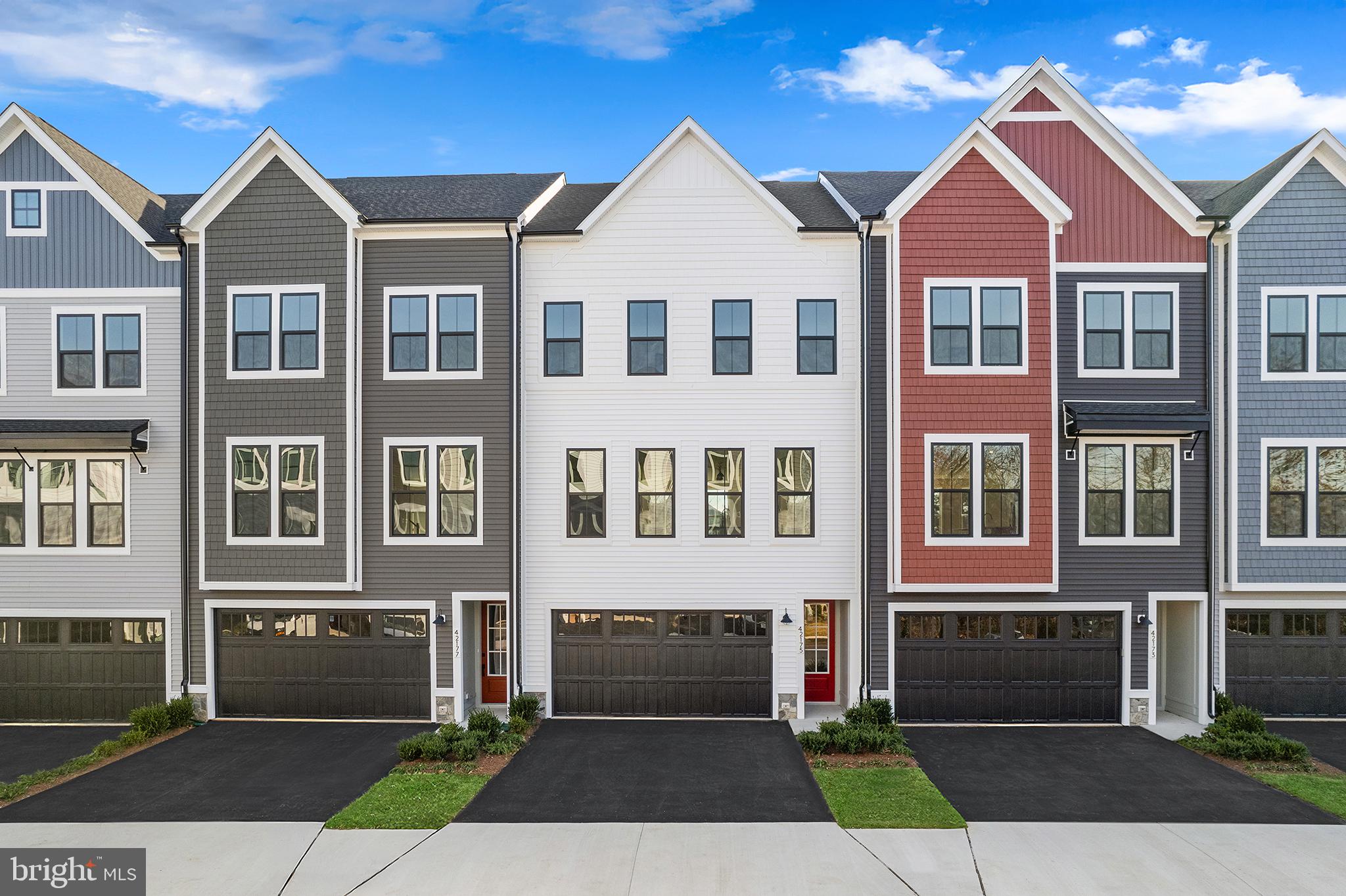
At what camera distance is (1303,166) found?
1431 cm

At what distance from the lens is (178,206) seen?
55.7 ft

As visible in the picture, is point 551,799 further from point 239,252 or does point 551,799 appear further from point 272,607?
point 239,252

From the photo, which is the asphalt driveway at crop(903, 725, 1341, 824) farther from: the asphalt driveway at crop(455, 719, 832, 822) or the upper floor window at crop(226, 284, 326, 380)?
the upper floor window at crop(226, 284, 326, 380)

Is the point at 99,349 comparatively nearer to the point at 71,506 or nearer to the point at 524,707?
the point at 71,506

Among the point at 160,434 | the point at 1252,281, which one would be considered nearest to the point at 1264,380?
the point at 1252,281

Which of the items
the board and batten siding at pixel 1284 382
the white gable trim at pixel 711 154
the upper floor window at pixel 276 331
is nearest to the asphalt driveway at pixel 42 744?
the upper floor window at pixel 276 331

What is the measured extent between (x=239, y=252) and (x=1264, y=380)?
19.9 m

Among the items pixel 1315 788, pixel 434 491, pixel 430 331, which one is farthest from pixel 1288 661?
pixel 430 331

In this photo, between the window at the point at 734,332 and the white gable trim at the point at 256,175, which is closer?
the white gable trim at the point at 256,175

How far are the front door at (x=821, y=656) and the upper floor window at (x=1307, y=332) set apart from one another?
9604 mm

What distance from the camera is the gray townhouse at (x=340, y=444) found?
1434 cm

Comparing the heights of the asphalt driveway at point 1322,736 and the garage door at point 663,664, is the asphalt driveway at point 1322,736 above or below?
below

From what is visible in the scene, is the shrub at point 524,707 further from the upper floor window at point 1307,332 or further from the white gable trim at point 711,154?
the upper floor window at point 1307,332

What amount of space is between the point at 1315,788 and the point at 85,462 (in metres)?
22.0
